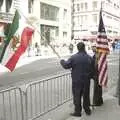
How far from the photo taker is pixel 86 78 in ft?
29.3

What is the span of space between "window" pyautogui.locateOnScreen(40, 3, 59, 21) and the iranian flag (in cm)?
5254

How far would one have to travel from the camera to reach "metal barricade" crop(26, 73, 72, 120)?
30.0ft

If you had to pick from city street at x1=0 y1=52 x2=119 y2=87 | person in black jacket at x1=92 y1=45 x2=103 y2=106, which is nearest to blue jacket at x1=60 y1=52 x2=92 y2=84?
person in black jacket at x1=92 y1=45 x2=103 y2=106

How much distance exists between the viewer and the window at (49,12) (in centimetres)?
5947

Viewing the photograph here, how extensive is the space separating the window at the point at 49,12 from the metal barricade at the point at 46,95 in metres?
48.5

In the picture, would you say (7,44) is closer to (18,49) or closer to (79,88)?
(18,49)

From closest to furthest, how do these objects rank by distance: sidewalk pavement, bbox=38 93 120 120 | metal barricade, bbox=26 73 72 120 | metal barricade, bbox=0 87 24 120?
1. metal barricade, bbox=0 87 24 120
2. sidewalk pavement, bbox=38 93 120 120
3. metal barricade, bbox=26 73 72 120

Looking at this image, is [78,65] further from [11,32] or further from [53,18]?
A: [53,18]

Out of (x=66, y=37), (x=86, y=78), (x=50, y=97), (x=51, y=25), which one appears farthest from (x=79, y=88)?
(x=66, y=37)

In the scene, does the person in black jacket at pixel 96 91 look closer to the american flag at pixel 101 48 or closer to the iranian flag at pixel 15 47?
the american flag at pixel 101 48

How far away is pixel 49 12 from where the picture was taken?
204 feet

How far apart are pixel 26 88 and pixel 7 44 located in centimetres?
185

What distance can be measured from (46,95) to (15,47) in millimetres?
4240

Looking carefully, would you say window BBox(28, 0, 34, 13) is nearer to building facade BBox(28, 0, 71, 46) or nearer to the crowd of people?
building facade BBox(28, 0, 71, 46)
